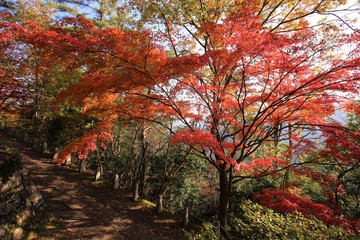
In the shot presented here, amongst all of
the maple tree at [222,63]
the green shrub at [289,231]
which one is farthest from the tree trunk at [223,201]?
the green shrub at [289,231]

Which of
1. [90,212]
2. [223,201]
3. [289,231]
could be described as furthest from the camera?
[90,212]

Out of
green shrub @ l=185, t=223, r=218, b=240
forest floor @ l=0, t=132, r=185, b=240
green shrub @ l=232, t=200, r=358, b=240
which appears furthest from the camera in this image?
forest floor @ l=0, t=132, r=185, b=240

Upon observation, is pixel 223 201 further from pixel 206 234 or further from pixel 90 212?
pixel 90 212

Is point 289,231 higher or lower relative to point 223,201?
higher

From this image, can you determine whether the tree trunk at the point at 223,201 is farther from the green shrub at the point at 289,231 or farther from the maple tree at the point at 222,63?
the green shrub at the point at 289,231

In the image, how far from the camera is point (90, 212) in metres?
7.89

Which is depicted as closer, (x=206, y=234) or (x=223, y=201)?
(x=206, y=234)

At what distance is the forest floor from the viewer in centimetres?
670

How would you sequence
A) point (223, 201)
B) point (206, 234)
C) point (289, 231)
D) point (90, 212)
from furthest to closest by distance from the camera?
point (90, 212), point (223, 201), point (206, 234), point (289, 231)

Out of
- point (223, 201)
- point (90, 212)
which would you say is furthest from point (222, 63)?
point (90, 212)

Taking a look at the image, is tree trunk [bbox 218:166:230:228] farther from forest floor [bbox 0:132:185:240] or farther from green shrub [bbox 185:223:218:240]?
green shrub [bbox 185:223:218:240]

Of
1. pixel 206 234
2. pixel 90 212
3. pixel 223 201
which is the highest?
pixel 223 201

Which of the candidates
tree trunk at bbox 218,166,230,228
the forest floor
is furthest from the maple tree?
the forest floor

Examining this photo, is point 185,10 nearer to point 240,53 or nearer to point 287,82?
point 240,53
